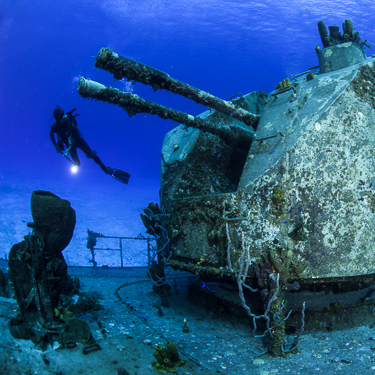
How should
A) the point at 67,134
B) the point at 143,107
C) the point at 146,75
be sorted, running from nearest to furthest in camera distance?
the point at 146,75 → the point at 143,107 → the point at 67,134

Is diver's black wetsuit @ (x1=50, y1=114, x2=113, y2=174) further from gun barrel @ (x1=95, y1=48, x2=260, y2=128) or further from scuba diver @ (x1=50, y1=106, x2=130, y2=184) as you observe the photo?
gun barrel @ (x1=95, y1=48, x2=260, y2=128)

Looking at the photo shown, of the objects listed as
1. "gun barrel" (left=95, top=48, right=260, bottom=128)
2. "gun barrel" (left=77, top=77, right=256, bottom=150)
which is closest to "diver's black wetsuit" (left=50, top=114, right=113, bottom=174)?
"gun barrel" (left=77, top=77, right=256, bottom=150)

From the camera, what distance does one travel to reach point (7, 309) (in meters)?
4.06

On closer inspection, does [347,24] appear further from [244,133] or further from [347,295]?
[347,295]

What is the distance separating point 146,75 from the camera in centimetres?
347

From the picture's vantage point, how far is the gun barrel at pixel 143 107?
337 cm

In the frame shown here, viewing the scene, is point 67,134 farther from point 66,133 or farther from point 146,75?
point 146,75

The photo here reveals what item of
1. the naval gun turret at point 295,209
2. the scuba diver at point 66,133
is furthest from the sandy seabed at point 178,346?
the scuba diver at point 66,133

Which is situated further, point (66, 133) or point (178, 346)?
point (66, 133)

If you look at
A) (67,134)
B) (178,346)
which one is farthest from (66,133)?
(178,346)

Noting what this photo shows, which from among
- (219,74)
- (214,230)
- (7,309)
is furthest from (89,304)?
(219,74)

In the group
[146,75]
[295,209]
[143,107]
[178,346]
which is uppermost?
[146,75]

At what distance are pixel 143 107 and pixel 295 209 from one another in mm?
2668

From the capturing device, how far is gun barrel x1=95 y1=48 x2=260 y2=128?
3137 mm
